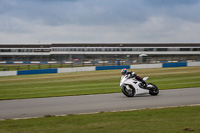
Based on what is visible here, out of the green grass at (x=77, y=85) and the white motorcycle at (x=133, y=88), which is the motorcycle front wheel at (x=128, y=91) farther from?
the green grass at (x=77, y=85)

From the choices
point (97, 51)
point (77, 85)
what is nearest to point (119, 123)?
point (77, 85)

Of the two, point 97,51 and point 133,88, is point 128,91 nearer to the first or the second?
point 133,88

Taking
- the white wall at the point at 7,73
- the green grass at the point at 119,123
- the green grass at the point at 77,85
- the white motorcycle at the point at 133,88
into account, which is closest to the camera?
the green grass at the point at 119,123

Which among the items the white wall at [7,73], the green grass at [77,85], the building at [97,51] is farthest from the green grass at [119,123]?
the building at [97,51]

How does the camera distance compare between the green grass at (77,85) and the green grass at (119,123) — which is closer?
the green grass at (119,123)

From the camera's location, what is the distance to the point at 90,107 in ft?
32.4

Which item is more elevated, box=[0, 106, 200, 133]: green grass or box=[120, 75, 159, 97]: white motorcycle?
box=[120, 75, 159, 97]: white motorcycle

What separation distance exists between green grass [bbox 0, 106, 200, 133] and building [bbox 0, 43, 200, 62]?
60.7m

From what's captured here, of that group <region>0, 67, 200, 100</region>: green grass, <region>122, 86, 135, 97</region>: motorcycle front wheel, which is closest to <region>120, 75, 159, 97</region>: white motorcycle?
<region>122, 86, 135, 97</region>: motorcycle front wheel

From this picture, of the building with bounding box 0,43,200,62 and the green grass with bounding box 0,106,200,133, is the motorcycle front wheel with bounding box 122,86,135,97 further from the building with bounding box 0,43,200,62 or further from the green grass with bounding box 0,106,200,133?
the building with bounding box 0,43,200,62

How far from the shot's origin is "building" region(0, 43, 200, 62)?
73213mm

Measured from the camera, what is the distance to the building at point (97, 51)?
73.2 meters

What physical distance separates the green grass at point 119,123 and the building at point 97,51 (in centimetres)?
6075

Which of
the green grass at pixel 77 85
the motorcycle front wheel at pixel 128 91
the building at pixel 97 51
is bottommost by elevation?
the green grass at pixel 77 85
